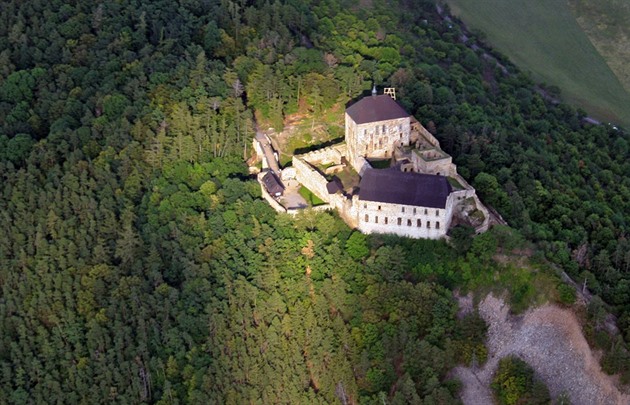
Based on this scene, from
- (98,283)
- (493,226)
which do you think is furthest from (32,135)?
(493,226)

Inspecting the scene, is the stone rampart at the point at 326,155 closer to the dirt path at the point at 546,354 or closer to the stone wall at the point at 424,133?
the stone wall at the point at 424,133

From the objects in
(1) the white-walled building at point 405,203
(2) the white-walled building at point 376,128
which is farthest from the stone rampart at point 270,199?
(2) the white-walled building at point 376,128

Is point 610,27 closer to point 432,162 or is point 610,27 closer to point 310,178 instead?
point 432,162

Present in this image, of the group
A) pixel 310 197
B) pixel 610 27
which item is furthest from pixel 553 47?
pixel 310 197

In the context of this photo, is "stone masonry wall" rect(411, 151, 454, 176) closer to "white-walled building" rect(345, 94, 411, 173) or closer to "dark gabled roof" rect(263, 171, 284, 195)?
"white-walled building" rect(345, 94, 411, 173)

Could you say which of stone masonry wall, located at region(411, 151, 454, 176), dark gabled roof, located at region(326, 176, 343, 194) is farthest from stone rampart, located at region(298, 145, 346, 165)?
stone masonry wall, located at region(411, 151, 454, 176)
